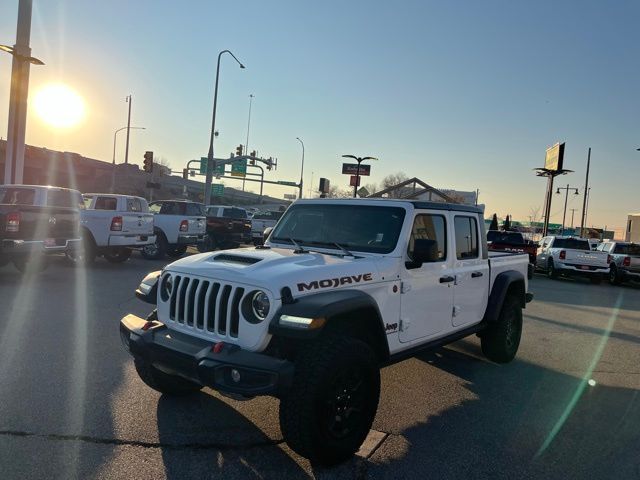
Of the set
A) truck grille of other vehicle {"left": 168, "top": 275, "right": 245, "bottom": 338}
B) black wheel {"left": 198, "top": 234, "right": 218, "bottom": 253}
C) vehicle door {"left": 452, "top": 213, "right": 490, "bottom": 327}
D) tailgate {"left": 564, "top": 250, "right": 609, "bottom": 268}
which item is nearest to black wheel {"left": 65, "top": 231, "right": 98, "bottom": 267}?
black wheel {"left": 198, "top": 234, "right": 218, "bottom": 253}

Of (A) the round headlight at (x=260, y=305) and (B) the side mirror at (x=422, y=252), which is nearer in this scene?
(A) the round headlight at (x=260, y=305)

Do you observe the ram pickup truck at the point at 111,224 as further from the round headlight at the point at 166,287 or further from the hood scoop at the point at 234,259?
the hood scoop at the point at 234,259

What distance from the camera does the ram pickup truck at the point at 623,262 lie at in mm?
17312

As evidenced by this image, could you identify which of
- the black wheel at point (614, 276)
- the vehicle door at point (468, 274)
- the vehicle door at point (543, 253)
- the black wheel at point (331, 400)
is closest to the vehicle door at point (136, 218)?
the vehicle door at point (468, 274)

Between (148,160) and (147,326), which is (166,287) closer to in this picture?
(147,326)

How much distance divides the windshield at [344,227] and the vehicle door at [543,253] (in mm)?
16680

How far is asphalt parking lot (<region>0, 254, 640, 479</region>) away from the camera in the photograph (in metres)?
3.47

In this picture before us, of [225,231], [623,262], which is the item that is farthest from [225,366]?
[623,262]

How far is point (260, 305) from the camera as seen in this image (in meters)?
3.43

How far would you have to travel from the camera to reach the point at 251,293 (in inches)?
136

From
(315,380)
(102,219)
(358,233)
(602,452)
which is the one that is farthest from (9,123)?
(602,452)

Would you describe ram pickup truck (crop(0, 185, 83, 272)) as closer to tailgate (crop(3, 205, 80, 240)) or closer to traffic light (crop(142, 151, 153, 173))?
tailgate (crop(3, 205, 80, 240))

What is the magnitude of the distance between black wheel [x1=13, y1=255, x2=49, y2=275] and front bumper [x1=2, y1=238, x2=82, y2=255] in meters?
0.18

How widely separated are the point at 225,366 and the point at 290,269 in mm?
827
